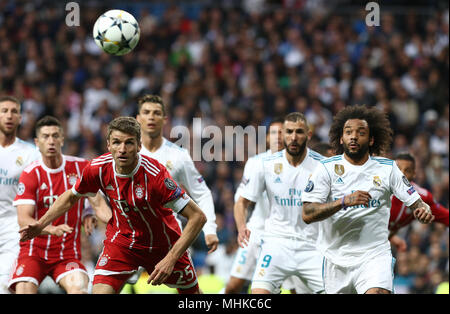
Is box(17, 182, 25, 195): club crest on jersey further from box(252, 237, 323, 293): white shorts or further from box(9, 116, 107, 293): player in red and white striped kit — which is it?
box(252, 237, 323, 293): white shorts

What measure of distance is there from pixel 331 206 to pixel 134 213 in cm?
184

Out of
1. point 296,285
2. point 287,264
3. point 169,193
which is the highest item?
point 169,193

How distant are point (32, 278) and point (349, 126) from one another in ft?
12.6

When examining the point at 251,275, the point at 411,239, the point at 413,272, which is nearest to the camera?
the point at 251,275

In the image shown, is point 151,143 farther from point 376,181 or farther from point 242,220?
point 376,181

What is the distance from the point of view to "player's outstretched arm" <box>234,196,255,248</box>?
7.65 metres

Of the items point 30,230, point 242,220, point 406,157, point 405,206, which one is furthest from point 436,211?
point 30,230

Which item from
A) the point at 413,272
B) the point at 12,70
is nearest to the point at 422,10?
the point at 413,272

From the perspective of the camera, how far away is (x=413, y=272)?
40.4 feet

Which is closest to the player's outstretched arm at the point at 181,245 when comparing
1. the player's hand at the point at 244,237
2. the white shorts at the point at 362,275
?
the player's hand at the point at 244,237

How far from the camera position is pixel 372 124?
7207 millimetres

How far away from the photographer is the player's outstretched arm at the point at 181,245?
606 centimetres
